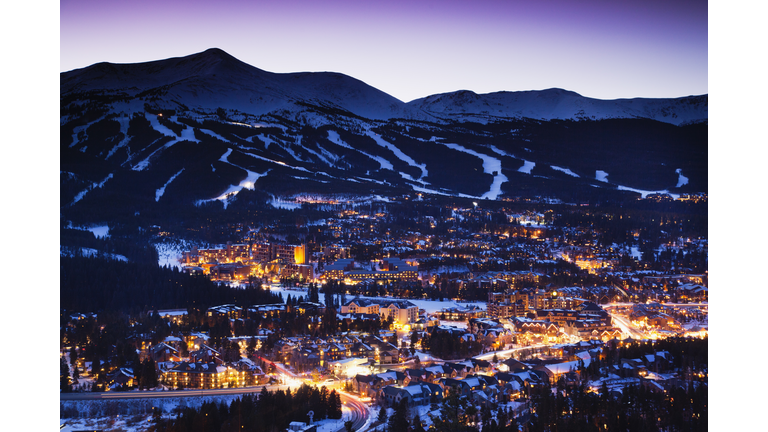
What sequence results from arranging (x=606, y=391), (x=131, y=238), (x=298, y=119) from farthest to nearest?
(x=298, y=119) < (x=131, y=238) < (x=606, y=391)

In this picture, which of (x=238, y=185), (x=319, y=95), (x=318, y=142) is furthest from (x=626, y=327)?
(x=319, y=95)

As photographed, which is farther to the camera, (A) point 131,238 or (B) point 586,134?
(B) point 586,134

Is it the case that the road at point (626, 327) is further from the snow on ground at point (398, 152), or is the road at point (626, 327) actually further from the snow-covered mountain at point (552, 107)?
the snow-covered mountain at point (552, 107)

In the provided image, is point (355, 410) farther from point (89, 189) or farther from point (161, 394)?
point (89, 189)

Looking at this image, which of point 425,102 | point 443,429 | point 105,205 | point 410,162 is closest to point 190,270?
point 105,205

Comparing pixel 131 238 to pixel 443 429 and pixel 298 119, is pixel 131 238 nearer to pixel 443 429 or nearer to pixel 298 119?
pixel 443 429

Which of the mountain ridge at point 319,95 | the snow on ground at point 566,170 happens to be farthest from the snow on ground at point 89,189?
the snow on ground at point 566,170
